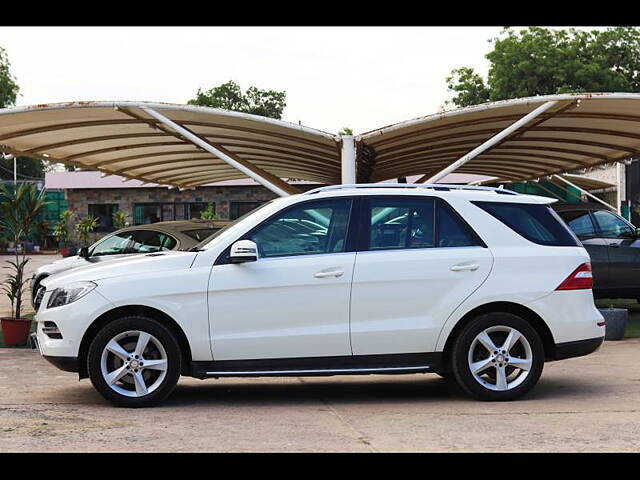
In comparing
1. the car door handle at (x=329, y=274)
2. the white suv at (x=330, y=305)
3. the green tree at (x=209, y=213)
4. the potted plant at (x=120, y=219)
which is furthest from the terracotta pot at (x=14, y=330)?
the potted plant at (x=120, y=219)

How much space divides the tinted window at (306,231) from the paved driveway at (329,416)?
4.16 ft

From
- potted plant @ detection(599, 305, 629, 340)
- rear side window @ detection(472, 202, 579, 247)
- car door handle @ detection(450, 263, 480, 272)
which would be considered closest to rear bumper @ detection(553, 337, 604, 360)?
rear side window @ detection(472, 202, 579, 247)

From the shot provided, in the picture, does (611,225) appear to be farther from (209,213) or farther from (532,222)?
(209,213)

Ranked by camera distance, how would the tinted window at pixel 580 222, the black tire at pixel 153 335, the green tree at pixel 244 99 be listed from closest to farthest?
the black tire at pixel 153 335, the tinted window at pixel 580 222, the green tree at pixel 244 99

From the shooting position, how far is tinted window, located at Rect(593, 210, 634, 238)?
15.1 meters

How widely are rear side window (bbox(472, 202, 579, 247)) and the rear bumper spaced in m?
0.82

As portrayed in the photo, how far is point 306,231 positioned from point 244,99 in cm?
7213

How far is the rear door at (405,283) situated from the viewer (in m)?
8.02

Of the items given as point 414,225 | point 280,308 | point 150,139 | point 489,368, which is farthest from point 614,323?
point 150,139

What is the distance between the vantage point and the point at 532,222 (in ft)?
27.9

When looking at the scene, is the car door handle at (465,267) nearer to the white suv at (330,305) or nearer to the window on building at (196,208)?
the white suv at (330,305)

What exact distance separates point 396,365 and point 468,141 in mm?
11272

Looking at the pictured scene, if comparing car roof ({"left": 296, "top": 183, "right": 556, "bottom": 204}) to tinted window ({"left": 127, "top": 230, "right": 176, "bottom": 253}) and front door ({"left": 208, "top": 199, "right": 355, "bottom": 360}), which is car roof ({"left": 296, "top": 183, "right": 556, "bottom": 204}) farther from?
tinted window ({"left": 127, "top": 230, "right": 176, "bottom": 253})

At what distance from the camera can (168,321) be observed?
8039 millimetres
